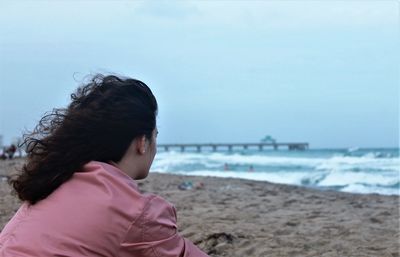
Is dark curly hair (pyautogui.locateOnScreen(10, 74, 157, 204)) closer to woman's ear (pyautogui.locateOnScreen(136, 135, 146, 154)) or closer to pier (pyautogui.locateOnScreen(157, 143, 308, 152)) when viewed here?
woman's ear (pyautogui.locateOnScreen(136, 135, 146, 154))

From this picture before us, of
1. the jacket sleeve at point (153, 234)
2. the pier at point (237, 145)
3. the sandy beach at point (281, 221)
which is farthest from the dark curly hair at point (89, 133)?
the pier at point (237, 145)

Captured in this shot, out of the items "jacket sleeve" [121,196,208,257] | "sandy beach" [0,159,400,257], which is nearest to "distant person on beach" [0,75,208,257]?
"jacket sleeve" [121,196,208,257]

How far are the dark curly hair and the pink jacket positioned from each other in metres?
0.05

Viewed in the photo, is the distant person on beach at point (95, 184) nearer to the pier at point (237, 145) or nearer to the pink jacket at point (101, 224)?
the pink jacket at point (101, 224)

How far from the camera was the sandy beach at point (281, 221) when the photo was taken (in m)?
4.73

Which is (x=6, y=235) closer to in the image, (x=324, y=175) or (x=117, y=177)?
(x=117, y=177)

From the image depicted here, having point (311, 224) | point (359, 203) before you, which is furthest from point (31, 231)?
point (359, 203)

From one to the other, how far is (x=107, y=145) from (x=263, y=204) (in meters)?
7.10

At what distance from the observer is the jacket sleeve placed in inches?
50.6

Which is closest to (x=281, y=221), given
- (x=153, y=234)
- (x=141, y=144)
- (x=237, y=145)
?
(x=141, y=144)

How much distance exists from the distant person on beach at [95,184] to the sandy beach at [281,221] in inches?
126

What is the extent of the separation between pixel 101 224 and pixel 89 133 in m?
0.24

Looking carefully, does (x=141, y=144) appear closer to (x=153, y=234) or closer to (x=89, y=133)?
(x=89, y=133)

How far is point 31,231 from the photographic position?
136cm
